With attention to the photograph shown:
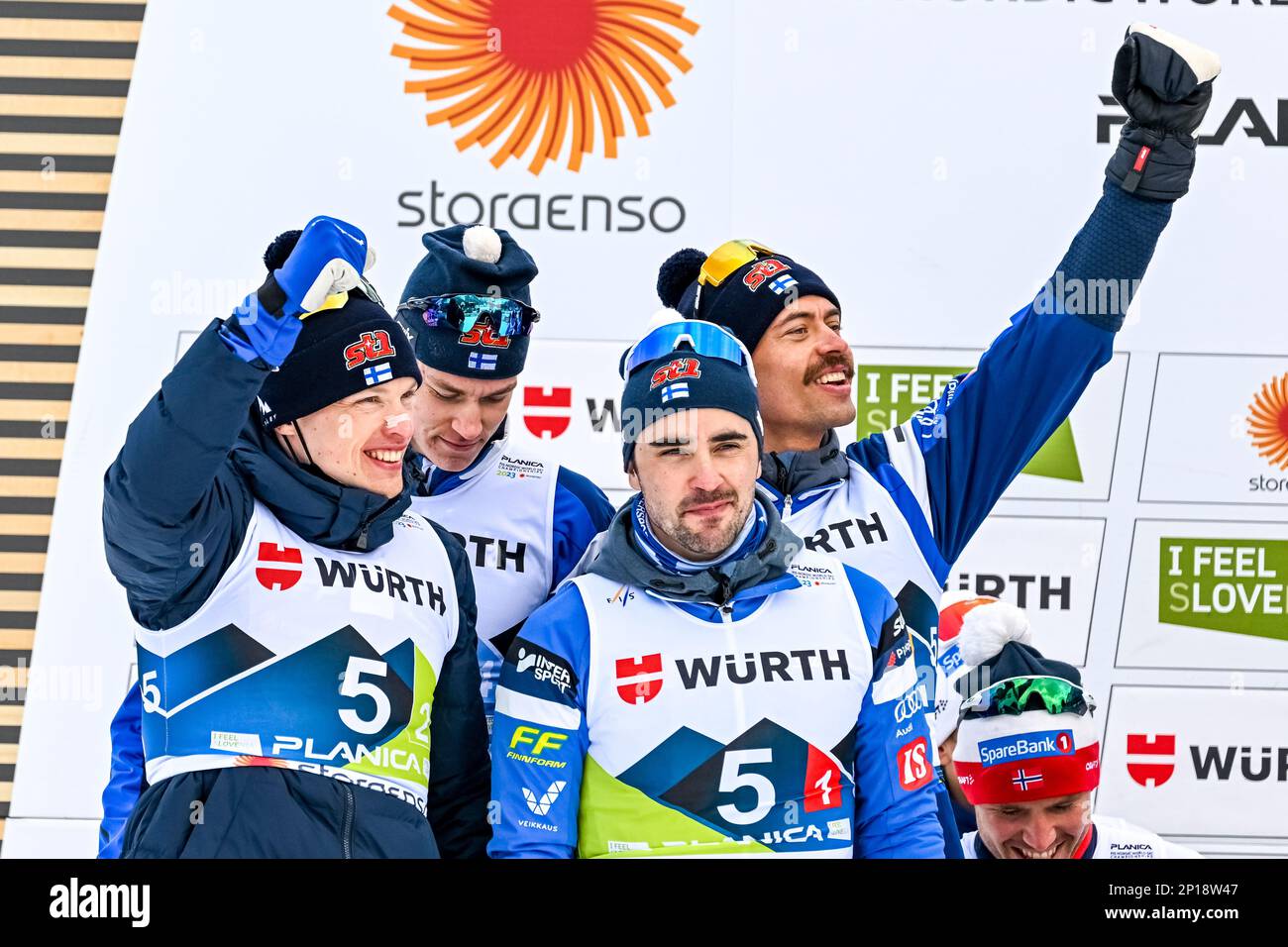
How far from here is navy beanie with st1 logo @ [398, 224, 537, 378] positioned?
2.78 metres

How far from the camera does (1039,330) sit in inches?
111

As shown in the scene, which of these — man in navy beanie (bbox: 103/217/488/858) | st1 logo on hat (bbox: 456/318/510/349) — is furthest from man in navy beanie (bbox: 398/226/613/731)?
man in navy beanie (bbox: 103/217/488/858)

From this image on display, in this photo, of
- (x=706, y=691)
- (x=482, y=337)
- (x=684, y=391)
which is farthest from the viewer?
(x=482, y=337)

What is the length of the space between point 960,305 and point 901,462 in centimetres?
133

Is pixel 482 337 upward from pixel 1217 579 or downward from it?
upward

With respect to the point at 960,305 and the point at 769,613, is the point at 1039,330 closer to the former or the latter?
the point at 769,613

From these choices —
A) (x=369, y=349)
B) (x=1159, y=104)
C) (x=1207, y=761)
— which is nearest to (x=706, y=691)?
(x=369, y=349)

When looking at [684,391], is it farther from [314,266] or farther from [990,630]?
[990,630]

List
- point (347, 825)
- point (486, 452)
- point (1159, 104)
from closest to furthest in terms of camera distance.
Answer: point (347, 825) → point (1159, 104) → point (486, 452)

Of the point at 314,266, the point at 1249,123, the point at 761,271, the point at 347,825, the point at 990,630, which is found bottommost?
the point at 347,825

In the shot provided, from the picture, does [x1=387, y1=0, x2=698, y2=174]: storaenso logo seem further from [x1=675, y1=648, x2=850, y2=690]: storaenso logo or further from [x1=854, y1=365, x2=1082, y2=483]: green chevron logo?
[x1=675, y1=648, x2=850, y2=690]: storaenso logo

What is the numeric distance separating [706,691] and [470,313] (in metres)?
0.88

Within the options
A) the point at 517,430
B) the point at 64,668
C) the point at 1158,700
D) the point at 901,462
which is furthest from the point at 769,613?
the point at 64,668

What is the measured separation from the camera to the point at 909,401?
4.06 metres
